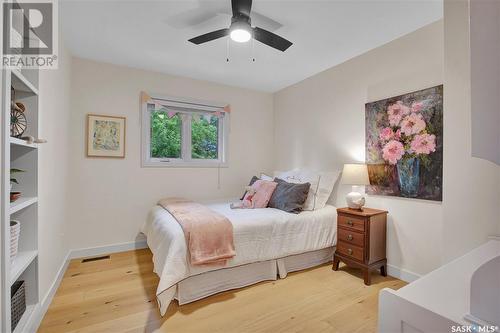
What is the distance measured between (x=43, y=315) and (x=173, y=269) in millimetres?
1002

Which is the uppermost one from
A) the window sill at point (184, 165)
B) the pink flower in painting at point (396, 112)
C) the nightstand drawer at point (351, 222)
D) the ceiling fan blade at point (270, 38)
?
the ceiling fan blade at point (270, 38)

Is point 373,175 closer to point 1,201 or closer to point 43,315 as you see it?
point 1,201

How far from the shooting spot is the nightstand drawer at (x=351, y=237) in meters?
2.30

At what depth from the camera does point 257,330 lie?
1611 mm

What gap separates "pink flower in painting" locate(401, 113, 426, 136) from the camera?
2.18 metres

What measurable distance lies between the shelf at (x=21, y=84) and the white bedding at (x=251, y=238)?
135 centimetres

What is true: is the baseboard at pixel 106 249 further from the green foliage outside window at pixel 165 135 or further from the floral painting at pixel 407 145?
the floral painting at pixel 407 145

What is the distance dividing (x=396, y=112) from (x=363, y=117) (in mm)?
367

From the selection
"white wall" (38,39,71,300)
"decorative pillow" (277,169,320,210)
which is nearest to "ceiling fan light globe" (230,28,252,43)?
"white wall" (38,39,71,300)

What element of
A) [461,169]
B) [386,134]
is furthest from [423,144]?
[461,169]

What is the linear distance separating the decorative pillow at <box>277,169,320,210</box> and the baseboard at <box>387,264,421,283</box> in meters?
0.98

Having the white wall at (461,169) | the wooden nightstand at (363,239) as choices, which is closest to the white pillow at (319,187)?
the wooden nightstand at (363,239)

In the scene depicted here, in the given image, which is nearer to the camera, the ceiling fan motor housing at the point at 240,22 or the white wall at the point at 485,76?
the white wall at the point at 485,76

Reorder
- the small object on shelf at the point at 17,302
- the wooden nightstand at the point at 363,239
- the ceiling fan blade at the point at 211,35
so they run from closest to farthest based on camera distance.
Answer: the small object on shelf at the point at 17,302 < the ceiling fan blade at the point at 211,35 < the wooden nightstand at the point at 363,239
